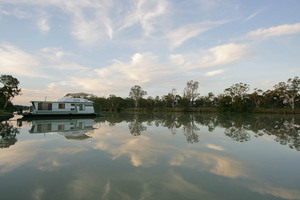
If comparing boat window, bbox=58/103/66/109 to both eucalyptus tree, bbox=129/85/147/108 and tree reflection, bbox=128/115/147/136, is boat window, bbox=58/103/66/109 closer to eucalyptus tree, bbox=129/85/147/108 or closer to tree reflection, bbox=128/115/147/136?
tree reflection, bbox=128/115/147/136

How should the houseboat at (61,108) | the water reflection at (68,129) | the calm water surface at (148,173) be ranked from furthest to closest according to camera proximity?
the houseboat at (61,108)
the water reflection at (68,129)
the calm water surface at (148,173)

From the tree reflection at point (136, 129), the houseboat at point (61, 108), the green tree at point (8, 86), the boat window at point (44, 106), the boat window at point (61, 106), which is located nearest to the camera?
the tree reflection at point (136, 129)

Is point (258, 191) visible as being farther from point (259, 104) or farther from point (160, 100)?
point (160, 100)

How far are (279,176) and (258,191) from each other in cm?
115

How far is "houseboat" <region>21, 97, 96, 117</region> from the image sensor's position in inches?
765

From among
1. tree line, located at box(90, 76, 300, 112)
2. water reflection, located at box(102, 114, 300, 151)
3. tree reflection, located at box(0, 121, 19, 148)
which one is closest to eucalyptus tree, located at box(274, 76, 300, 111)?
tree line, located at box(90, 76, 300, 112)

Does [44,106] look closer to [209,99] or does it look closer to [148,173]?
[148,173]

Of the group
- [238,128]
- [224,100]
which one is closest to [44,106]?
[238,128]

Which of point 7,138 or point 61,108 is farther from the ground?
point 61,108

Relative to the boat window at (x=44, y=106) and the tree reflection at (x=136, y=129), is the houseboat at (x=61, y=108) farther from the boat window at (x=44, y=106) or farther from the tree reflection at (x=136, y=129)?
the tree reflection at (x=136, y=129)

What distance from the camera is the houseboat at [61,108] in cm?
1944

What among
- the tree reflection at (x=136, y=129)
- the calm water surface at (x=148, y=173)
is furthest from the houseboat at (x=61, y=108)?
the calm water surface at (x=148, y=173)

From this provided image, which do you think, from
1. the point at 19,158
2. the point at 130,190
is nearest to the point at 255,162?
the point at 130,190

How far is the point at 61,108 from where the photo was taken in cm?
2091
